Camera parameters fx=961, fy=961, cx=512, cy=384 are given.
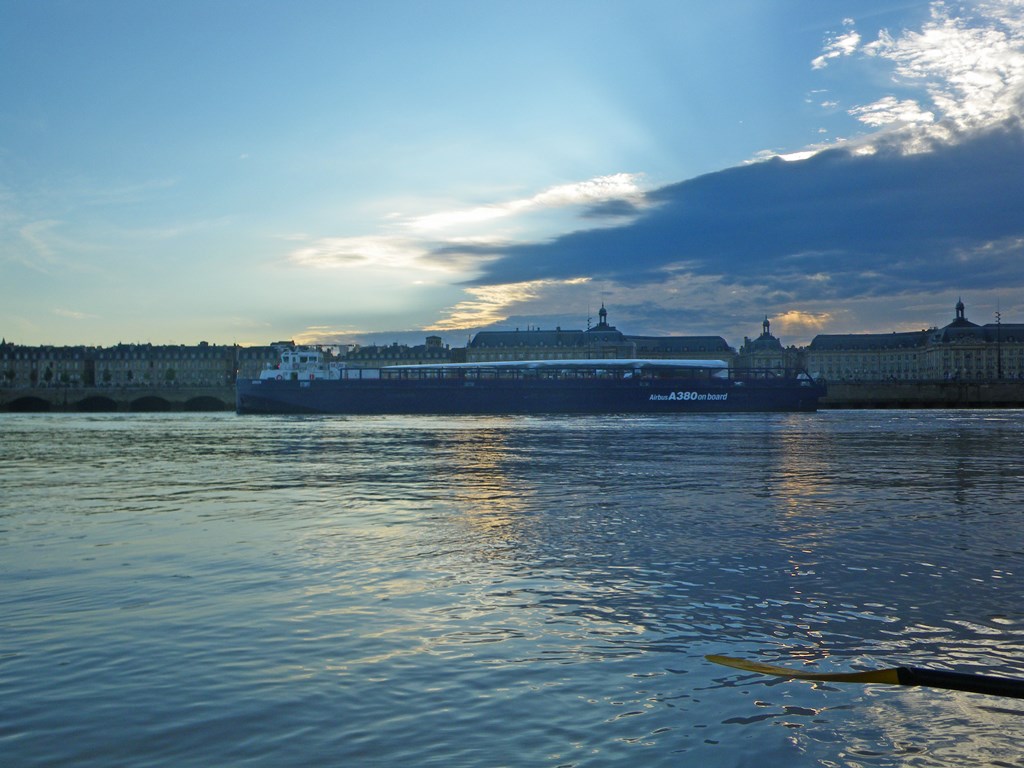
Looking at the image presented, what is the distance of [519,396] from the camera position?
89500 mm

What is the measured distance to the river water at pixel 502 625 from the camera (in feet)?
19.9

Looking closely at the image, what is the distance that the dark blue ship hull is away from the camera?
88.9m

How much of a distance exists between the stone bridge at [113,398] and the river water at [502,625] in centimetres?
11901

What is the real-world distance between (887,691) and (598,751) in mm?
2489

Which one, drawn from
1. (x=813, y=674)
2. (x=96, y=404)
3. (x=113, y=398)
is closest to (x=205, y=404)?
(x=113, y=398)

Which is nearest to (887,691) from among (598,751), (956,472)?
(598,751)

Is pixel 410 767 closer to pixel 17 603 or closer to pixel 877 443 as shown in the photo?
pixel 17 603

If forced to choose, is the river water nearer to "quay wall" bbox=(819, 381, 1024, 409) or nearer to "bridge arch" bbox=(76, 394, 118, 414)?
"quay wall" bbox=(819, 381, 1024, 409)

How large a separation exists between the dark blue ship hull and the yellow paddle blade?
80574 millimetres

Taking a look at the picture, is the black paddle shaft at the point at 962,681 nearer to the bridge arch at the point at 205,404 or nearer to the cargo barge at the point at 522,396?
the cargo barge at the point at 522,396

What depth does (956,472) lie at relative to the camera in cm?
2656

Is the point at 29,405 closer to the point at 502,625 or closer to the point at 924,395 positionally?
the point at 924,395

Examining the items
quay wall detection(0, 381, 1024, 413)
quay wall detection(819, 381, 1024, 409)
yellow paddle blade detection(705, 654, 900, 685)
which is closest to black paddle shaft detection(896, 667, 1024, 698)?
yellow paddle blade detection(705, 654, 900, 685)

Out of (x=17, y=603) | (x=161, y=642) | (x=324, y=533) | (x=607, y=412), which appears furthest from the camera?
(x=607, y=412)
